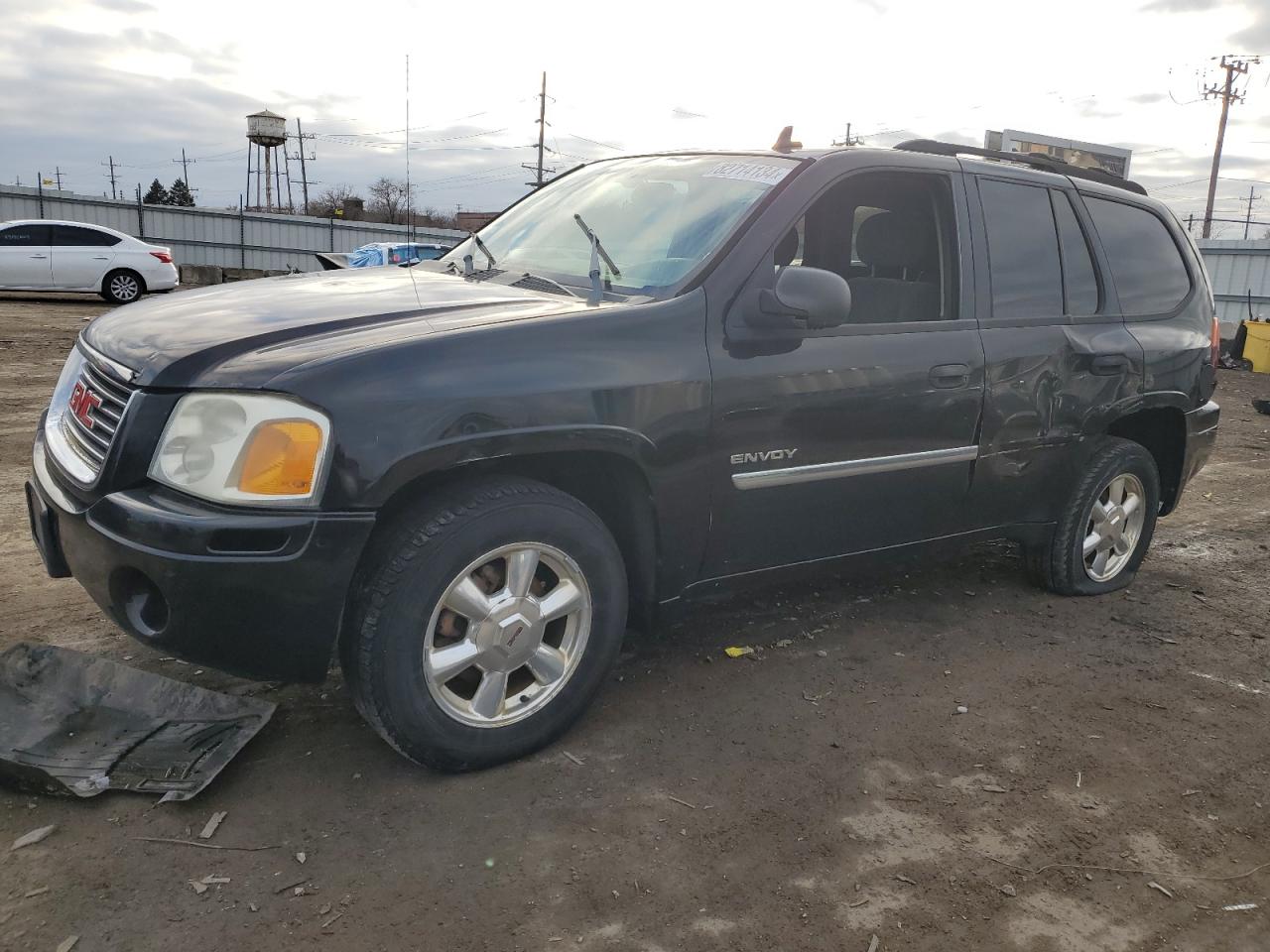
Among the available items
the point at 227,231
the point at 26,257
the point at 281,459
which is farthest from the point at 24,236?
the point at 281,459

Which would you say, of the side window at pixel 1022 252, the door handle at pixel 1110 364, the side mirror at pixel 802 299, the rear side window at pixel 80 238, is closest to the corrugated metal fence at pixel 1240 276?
the door handle at pixel 1110 364

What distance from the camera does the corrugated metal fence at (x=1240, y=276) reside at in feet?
73.3

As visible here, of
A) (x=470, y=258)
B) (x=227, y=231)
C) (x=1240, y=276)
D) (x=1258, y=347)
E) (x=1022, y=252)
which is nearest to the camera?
(x=470, y=258)

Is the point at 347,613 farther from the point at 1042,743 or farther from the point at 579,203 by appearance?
the point at 1042,743

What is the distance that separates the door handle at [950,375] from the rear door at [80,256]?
17895 millimetres

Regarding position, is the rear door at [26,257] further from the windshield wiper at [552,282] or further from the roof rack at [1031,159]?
the roof rack at [1031,159]

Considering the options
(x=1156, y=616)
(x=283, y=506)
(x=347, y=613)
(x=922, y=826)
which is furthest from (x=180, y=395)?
(x=1156, y=616)

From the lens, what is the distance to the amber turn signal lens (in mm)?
2438

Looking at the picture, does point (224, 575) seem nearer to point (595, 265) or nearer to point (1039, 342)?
point (595, 265)

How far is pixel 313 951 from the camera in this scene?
216 centimetres

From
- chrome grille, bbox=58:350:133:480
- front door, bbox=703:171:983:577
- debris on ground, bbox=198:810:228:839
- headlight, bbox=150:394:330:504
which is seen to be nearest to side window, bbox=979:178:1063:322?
front door, bbox=703:171:983:577

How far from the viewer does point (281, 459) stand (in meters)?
2.44

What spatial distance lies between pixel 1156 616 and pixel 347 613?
365cm

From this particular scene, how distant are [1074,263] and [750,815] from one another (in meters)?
2.84
